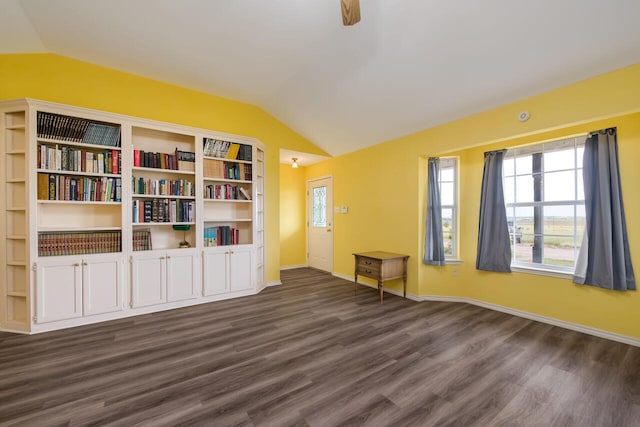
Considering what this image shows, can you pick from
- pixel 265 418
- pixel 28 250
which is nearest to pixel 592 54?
pixel 265 418

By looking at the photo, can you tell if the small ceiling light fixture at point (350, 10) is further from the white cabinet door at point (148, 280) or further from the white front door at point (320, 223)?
the white front door at point (320, 223)

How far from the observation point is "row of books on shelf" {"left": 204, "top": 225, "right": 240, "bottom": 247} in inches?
158

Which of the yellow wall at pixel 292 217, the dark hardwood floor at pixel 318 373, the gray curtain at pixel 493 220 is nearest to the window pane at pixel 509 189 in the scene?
the gray curtain at pixel 493 220

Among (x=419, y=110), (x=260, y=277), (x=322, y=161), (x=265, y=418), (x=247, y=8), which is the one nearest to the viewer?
(x=265, y=418)

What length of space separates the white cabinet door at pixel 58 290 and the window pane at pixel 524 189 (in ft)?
18.7

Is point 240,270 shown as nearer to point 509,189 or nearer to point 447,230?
point 447,230

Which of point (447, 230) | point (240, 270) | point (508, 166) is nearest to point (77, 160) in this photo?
point (240, 270)

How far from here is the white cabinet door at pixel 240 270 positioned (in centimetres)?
416

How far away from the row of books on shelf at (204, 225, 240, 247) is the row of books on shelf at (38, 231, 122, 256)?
3.51 feet

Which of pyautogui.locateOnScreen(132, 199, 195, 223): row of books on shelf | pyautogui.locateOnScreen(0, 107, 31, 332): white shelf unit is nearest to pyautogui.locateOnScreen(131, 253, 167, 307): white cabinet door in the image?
pyautogui.locateOnScreen(132, 199, 195, 223): row of books on shelf

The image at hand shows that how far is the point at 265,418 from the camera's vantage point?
1715 mm

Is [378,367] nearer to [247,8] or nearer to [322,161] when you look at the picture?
[247,8]

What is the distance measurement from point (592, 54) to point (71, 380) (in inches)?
206

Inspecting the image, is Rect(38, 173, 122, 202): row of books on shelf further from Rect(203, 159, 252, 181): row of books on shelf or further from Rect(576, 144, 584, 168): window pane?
Rect(576, 144, 584, 168): window pane
